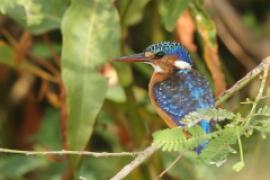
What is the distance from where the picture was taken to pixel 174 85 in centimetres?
342

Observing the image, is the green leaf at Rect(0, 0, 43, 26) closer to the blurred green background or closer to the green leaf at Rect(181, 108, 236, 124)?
the blurred green background

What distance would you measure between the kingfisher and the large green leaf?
295 mm

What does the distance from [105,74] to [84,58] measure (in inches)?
37.1

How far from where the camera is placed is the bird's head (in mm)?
3557

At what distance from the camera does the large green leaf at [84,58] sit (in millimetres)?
3766

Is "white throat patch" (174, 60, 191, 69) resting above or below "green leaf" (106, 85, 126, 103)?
above

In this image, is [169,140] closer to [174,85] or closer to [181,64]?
[174,85]

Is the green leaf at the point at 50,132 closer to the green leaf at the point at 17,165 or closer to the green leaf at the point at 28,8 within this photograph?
the green leaf at the point at 17,165

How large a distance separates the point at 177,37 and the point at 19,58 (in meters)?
0.85

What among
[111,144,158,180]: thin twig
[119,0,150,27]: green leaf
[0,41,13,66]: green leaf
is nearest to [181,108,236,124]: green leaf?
[111,144,158,180]: thin twig

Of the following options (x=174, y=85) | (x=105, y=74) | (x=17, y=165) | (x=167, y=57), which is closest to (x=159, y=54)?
(x=167, y=57)

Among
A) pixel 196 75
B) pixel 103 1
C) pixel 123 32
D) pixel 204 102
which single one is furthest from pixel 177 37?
pixel 204 102

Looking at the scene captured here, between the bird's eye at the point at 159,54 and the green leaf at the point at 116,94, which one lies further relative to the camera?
the green leaf at the point at 116,94

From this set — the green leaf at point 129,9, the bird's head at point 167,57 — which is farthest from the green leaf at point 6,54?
the bird's head at point 167,57
